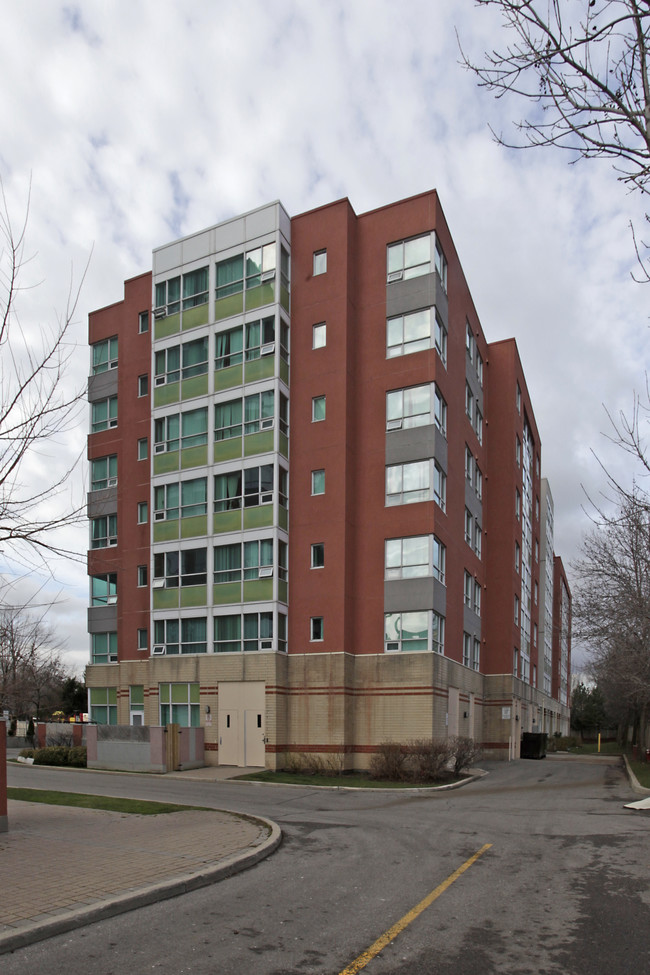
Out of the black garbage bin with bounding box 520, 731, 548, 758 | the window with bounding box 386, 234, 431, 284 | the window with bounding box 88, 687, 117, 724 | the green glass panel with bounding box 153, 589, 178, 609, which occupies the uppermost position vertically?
the window with bounding box 386, 234, 431, 284

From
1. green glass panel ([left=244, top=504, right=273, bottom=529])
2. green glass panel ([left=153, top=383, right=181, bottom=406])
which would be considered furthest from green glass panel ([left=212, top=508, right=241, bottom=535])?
green glass panel ([left=153, top=383, right=181, bottom=406])

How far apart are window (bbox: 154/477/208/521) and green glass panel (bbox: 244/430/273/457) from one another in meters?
2.55

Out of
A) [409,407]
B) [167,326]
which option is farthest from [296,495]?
[167,326]

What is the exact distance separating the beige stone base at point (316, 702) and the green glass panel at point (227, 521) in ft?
16.6

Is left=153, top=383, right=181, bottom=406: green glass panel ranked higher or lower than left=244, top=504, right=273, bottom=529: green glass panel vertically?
higher

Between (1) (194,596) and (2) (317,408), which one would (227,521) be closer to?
(1) (194,596)

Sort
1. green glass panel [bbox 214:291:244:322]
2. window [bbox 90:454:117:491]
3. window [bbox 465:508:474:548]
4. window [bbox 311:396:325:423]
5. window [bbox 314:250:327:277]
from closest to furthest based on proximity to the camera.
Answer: window [bbox 311:396:325:423] < window [bbox 314:250:327:277] < green glass panel [bbox 214:291:244:322] < window [bbox 465:508:474:548] < window [bbox 90:454:117:491]

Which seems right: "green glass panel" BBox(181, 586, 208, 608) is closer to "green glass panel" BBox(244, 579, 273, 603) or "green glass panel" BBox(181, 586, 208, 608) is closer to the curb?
"green glass panel" BBox(244, 579, 273, 603)

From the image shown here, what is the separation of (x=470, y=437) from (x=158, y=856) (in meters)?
31.7

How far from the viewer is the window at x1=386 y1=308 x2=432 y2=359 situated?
32031mm

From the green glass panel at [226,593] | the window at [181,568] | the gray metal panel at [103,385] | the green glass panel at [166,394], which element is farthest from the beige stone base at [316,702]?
the gray metal panel at [103,385]

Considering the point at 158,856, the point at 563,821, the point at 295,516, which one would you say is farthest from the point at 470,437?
the point at 158,856

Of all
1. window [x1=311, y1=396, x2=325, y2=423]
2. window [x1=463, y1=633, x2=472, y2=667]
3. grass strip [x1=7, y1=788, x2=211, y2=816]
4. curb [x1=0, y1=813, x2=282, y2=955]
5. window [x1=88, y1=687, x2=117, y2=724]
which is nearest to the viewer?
curb [x1=0, y1=813, x2=282, y2=955]

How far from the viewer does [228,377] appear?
34.1 m
